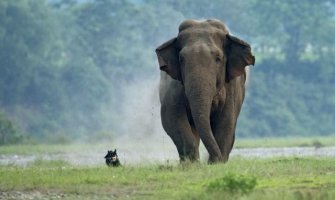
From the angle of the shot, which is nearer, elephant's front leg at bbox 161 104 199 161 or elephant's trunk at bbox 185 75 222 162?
elephant's trunk at bbox 185 75 222 162

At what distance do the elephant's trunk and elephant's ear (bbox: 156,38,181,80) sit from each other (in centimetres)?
54

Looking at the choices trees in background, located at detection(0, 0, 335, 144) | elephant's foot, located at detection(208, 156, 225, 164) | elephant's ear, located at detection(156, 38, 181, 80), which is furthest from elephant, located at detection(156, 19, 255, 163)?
trees in background, located at detection(0, 0, 335, 144)

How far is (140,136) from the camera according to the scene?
36406 mm

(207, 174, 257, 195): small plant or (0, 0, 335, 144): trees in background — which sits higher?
(0, 0, 335, 144): trees in background

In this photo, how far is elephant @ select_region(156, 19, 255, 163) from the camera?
66.1ft

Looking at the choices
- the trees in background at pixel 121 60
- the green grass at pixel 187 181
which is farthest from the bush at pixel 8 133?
the green grass at pixel 187 181

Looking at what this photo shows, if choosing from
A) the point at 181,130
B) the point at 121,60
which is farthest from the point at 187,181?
the point at 121,60

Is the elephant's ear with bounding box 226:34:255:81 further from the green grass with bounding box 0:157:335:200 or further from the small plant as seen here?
the small plant

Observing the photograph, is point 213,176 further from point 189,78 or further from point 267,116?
point 267,116

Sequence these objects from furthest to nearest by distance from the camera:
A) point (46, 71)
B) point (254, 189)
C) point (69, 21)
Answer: point (69, 21)
point (46, 71)
point (254, 189)

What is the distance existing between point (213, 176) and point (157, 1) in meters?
57.1

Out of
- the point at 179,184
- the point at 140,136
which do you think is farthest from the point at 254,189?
the point at 140,136

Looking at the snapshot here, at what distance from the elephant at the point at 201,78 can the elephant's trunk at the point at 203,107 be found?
1cm

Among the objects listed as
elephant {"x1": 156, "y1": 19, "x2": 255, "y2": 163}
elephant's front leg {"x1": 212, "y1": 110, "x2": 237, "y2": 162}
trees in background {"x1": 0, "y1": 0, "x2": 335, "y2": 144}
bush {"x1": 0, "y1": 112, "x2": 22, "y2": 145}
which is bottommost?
elephant's front leg {"x1": 212, "y1": 110, "x2": 237, "y2": 162}
